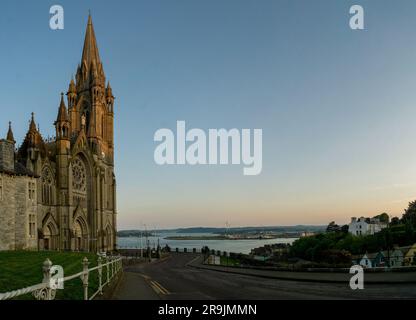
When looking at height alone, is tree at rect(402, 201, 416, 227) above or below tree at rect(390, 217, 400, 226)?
above

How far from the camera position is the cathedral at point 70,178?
4078cm

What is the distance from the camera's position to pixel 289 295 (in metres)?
14.4

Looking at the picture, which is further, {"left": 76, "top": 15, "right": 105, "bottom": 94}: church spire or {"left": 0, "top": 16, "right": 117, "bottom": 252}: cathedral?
{"left": 76, "top": 15, "right": 105, "bottom": 94}: church spire

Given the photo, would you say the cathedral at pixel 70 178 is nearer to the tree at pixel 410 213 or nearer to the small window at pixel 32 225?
the small window at pixel 32 225

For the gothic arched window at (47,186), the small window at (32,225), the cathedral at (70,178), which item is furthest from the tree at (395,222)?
the small window at (32,225)

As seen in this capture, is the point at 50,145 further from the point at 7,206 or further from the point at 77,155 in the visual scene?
the point at 7,206

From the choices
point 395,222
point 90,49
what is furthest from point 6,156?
point 395,222

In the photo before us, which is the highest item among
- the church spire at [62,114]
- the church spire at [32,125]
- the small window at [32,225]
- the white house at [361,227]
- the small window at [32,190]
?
the church spire at [62,114]

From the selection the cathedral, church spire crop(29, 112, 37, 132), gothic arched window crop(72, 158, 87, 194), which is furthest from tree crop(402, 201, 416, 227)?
church spire crop(29, 112, 37, 132)

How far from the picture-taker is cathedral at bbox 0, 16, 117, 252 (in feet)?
134

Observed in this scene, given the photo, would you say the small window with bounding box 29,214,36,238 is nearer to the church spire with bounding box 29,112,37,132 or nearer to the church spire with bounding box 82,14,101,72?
the church spire with bounding box 29,112,37,132

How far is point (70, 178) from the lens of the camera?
219 feet
